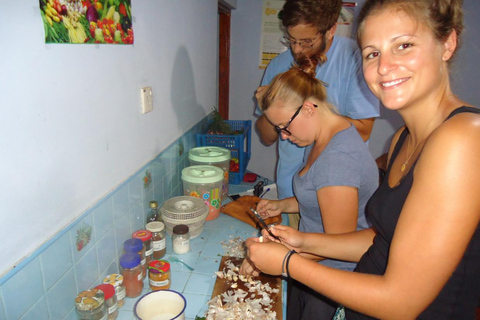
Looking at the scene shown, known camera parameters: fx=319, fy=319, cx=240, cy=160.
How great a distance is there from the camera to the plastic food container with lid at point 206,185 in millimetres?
1708

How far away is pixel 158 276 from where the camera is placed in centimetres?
121

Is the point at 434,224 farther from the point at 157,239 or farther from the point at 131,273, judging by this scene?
the point at 157,239

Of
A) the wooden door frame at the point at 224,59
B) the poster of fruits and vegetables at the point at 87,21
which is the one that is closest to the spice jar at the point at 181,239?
the poster of fruits and vegetables at the point at 87,21

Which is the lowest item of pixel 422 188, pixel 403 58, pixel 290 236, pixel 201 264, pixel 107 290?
pixel 201 264

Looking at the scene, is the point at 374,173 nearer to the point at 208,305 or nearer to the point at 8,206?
the point at 208,305

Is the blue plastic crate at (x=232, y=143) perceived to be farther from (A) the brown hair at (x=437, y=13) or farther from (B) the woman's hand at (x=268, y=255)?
(A) the brown hair at (x=437, y=13)

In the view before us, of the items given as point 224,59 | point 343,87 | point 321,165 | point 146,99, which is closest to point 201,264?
point 321,165

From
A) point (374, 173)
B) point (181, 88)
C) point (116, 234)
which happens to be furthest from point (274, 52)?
point (116, 234)

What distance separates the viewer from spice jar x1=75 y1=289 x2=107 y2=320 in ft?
3.17

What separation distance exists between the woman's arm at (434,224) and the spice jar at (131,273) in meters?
0.81

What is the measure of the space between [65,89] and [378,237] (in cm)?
101

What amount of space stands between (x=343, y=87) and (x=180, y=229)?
1.13 metres

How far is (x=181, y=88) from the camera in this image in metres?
1.94

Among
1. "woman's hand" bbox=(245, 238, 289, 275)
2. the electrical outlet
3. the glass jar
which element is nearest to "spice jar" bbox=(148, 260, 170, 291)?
the glass jar
